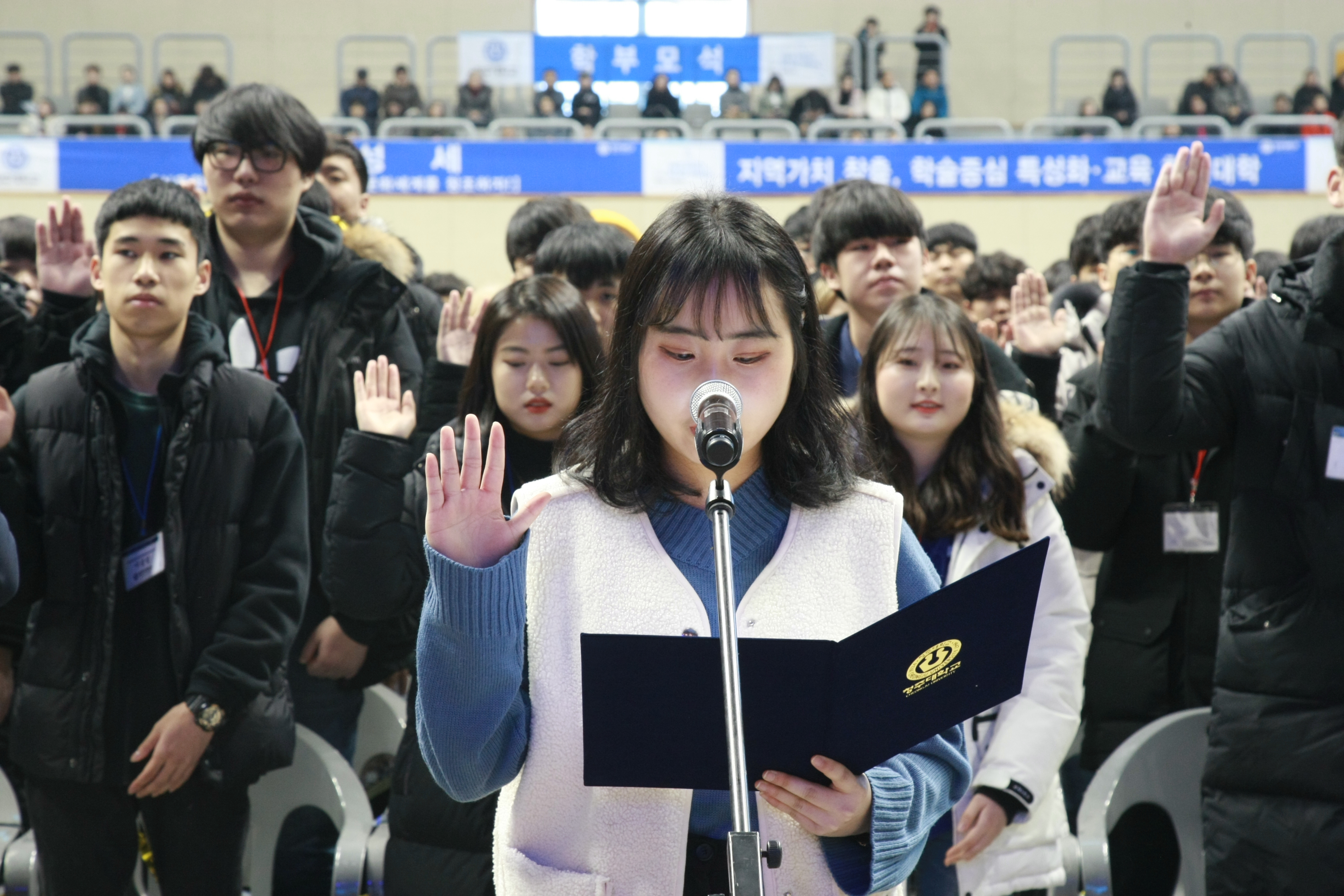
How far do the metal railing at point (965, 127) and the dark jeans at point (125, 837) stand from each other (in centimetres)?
1027

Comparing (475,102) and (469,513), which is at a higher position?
(475,102)

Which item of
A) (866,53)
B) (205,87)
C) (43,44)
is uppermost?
(43,44)

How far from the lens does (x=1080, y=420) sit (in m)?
2.92

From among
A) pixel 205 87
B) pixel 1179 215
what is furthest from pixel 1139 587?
pixel 205 87

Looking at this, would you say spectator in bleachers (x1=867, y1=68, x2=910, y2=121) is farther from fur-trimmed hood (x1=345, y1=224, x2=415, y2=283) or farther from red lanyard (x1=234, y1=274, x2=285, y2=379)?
red lanyard (x1=234, y1=274, x2=285, y2=379)

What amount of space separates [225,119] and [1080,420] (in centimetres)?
206

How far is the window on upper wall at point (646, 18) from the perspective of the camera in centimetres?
1430

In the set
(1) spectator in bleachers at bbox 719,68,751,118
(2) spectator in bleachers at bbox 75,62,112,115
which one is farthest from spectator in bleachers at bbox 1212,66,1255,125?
(2) spectator in bleachers at bbox 75,62,112,115

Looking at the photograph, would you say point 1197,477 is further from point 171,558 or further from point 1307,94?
point 1307,94

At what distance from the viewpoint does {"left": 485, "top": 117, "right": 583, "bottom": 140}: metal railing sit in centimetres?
1159

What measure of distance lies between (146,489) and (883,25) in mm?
14279

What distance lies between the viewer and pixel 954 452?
8.04ft

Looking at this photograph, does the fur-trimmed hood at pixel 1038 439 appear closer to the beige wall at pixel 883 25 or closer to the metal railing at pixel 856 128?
the metal railing at pixel 856 128

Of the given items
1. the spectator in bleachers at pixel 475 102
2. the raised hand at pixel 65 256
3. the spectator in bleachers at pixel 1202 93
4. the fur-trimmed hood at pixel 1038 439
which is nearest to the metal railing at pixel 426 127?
the spectator in bleachers at pixel 475 102
